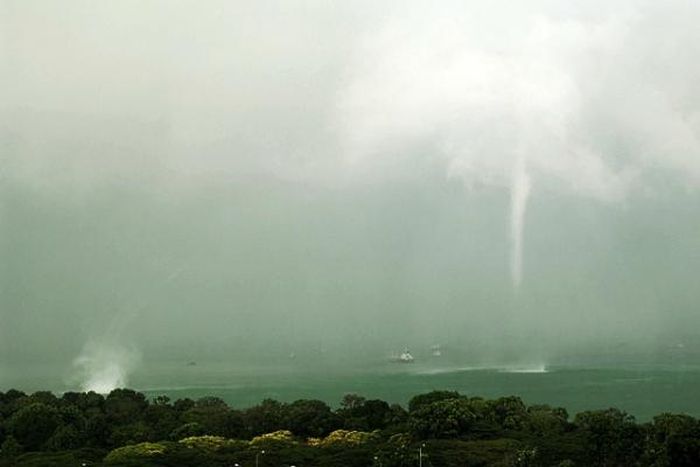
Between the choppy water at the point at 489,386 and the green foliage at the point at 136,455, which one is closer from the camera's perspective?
the green foliage at the point at 136,455

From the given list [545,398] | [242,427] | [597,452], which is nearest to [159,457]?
[242,427]

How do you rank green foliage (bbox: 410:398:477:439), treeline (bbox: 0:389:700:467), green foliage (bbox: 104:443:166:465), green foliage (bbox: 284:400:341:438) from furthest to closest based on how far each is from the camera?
green foliage (bbox: 284:400:341:438), green foliage (bbox: 410:398:477:439), green foliage (bbox: 104:443:166:465), treeline (bbox: 0:389:700:467)

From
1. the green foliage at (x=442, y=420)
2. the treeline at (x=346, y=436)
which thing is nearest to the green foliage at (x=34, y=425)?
the treeline at (x=346, y=436)

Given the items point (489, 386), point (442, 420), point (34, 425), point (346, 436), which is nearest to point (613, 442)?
point (442, 420)

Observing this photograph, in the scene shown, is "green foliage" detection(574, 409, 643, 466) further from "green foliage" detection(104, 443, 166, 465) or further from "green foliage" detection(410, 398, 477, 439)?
"green foliage" detection(104, 443, 166, 465)

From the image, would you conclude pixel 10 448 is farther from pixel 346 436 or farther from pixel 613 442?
pixel 613 442

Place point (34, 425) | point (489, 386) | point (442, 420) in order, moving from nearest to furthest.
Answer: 1. point (442, 420)
2. point (34, 425)
3. point (489, 386)

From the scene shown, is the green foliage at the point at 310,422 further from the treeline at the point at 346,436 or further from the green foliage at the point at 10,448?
the green foliage at the point at 10,448

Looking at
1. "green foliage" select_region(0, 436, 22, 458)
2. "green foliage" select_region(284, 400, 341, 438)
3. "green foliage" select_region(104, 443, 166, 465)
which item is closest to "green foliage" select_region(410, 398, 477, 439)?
"green foliage" select_region(284, 400, 341, 438)

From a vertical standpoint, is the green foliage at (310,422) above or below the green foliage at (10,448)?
above
